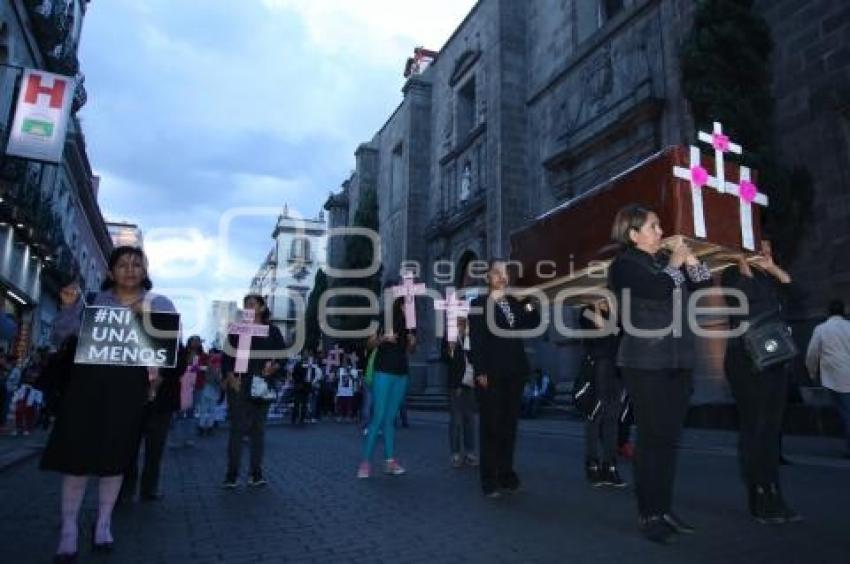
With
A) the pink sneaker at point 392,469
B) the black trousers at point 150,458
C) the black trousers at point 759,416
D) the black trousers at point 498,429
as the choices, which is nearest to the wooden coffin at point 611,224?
the black trousers at point 759,416

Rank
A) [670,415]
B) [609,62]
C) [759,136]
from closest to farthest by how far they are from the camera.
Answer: [670,415], [759,136], [609,62]

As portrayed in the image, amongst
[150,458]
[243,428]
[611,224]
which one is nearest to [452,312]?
[243,428]

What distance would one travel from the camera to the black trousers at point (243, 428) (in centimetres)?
607

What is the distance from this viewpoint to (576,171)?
19.0 meters

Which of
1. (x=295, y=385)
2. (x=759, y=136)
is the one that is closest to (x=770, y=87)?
A: (x=759, y=136)

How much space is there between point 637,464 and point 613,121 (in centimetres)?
1450

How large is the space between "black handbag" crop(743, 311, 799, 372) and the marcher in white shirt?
3814 millimetres

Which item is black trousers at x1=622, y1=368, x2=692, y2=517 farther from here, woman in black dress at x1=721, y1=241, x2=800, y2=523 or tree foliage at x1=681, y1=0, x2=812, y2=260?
tree foliage at x1=681, y1=0, x2=812, y2=260

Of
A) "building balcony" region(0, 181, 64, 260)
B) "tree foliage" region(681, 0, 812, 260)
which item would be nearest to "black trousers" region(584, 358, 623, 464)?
"tree foliage" region(681, 0, 812, 260)

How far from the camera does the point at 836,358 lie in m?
7.41

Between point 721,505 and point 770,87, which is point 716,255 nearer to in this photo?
point 721,505

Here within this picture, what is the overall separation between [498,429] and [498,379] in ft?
1.38

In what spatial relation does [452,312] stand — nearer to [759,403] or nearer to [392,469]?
[392,469]

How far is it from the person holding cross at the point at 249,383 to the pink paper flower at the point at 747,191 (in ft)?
14.6
